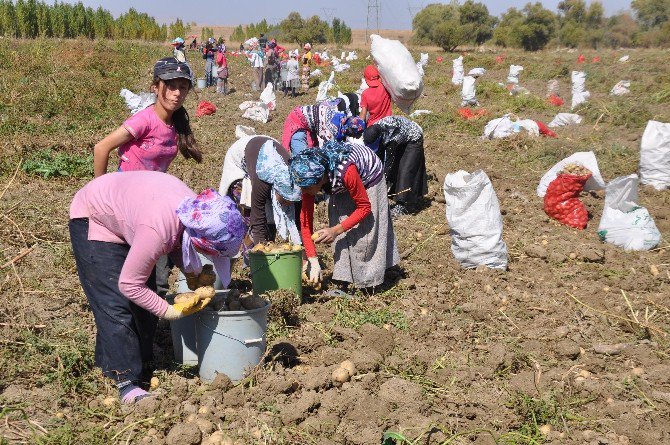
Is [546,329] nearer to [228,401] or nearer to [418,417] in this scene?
[418,417]

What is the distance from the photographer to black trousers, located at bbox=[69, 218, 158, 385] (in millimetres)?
2844

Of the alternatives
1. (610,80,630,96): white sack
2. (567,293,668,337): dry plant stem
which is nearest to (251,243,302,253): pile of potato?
(567,293,668,337): dry plant stem

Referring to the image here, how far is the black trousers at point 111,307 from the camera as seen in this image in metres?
2.84

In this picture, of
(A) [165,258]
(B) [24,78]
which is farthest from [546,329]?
(B) [24,78]

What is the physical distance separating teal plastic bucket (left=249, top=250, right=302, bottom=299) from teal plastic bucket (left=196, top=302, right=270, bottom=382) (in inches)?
31.3

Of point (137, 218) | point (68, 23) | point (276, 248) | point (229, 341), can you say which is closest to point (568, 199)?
point (276, 248)

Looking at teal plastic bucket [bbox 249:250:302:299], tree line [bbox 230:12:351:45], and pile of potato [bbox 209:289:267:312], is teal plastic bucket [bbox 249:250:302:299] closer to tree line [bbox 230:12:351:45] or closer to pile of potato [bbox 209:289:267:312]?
pile of potato [bbox 209:289:267:312]

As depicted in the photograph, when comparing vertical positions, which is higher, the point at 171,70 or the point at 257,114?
→ the point at 171,70

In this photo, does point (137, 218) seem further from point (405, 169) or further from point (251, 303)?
point (405, 169)

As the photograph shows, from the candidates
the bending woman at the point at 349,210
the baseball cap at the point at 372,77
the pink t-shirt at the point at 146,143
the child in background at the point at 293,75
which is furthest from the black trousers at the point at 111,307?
the child in background at the point at 293,75

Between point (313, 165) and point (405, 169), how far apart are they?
2830 millimetres

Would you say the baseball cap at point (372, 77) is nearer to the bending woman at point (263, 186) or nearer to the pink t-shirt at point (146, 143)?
the bending woman at point (263, 186)

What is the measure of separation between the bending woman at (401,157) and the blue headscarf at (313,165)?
2.27 m

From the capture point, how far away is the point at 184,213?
8.27ft
